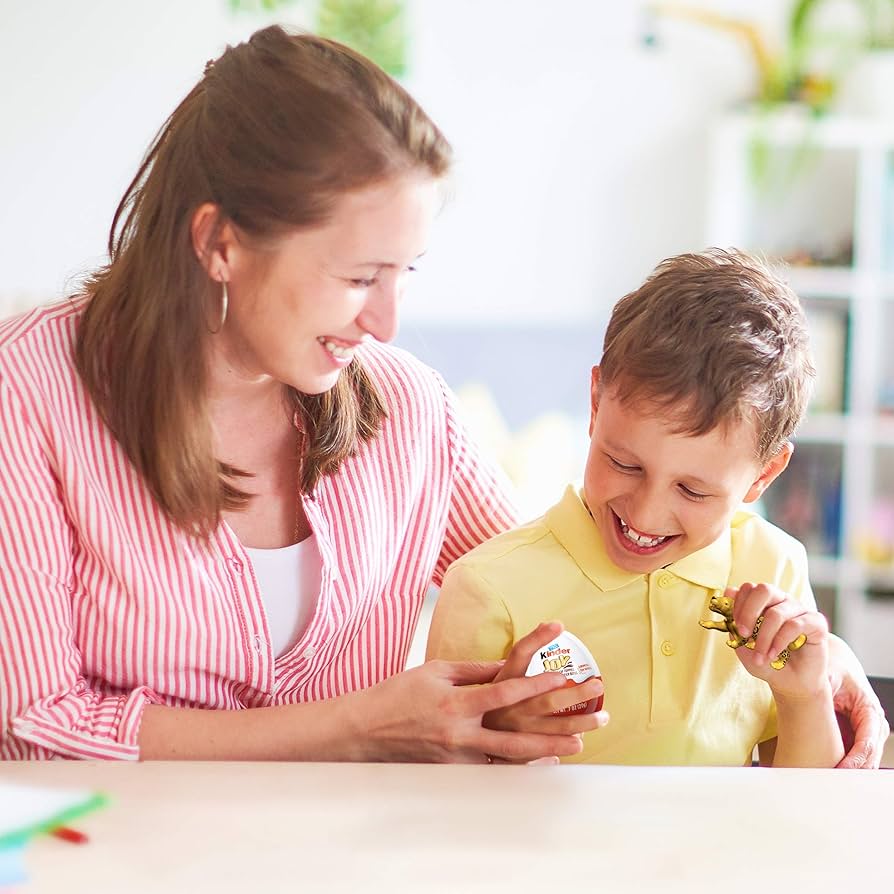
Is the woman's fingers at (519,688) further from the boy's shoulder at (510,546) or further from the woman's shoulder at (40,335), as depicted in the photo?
the woman's shoulder at (40,335)

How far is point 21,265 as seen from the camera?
435 cm

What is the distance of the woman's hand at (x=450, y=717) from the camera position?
1119mm

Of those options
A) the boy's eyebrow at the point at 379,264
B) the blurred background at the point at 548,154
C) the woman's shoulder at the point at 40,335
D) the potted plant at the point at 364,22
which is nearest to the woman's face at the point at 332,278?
the boy's eyebrow at the point at 379,264

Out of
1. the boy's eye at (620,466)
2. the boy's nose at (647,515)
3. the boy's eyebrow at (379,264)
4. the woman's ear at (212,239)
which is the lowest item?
the boy's nose at (647,515)

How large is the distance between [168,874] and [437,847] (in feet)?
0.60

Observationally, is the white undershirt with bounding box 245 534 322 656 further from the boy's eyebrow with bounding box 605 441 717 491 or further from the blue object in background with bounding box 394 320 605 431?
the blue object in background with bounding box 394 320 605 431

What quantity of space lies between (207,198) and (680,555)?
59 centimetres

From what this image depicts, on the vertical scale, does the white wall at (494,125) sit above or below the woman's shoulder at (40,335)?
above

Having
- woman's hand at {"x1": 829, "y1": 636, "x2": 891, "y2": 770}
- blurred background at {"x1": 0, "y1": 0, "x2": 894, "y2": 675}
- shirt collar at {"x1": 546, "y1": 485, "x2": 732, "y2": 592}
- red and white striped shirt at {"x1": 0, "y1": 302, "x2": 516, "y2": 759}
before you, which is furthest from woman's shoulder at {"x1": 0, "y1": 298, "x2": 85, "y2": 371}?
blurred background at {"x1": 0, "y1": 0, "x2": 894, "y2": 675}

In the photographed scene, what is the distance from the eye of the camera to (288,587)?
1.33m

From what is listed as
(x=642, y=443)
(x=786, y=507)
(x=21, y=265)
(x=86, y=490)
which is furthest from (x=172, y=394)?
(x=21, y=265)

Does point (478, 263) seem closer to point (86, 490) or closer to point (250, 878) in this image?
point (86, 490)

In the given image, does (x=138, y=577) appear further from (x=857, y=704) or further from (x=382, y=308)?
(x=857, y=704)

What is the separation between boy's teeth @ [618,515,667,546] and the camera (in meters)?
1.26
